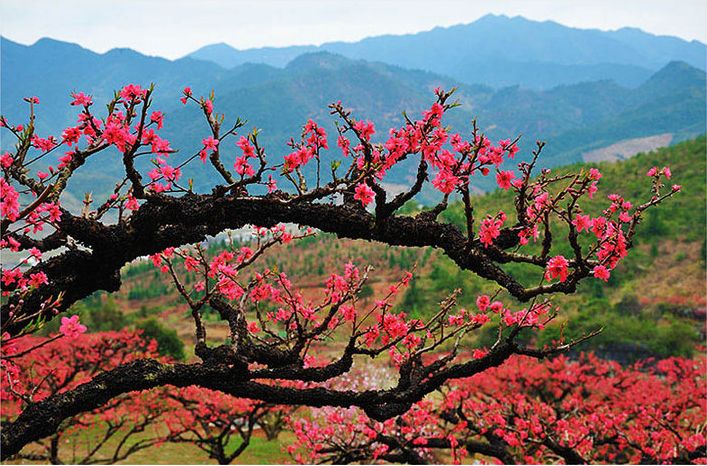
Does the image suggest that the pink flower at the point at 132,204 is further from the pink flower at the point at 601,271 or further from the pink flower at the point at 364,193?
the pink flower at the point at 601,271

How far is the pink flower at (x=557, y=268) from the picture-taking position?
13.6 ft

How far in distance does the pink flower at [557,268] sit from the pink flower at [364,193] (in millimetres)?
1357

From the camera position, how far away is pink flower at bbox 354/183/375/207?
426cm

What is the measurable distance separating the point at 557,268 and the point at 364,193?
148 cm

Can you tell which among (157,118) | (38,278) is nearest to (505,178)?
(157,118)

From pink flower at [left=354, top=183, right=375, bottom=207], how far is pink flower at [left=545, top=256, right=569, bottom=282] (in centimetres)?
136

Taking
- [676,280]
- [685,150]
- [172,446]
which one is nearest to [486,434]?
[172,446]

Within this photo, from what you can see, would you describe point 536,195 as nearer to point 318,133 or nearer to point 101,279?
point 318,133

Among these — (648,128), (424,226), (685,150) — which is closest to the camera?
(424,226)

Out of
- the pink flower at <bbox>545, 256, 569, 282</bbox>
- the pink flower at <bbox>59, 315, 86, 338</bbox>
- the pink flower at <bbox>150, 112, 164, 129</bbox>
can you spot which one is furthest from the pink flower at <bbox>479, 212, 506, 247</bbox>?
the pink flower at <bbox>59, 315, 86, 338</bbox>

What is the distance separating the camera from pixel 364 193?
4281 mm

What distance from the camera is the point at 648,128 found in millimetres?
188750

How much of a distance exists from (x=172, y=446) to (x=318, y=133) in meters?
14.0

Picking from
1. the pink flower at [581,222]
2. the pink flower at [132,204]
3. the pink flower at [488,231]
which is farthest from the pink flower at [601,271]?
the pink flower at [132,204]
